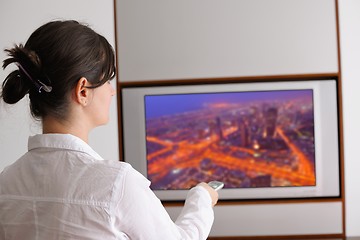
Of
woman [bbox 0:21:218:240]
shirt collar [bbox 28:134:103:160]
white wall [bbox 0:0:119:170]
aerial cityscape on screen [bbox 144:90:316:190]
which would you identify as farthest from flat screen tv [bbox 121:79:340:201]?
shirt collar [bbox 28:134:103:160]

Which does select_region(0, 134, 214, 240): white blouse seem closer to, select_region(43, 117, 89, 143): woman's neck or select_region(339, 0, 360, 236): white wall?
select_region(43, 117, 89, 143): woman's neck

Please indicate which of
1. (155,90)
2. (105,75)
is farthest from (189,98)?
(105,75)

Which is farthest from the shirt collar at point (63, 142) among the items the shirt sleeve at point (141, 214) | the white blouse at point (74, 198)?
the shirt sleeve at point (141, 214)

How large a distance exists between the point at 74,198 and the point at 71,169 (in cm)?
6

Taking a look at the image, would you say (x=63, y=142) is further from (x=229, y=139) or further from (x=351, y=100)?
(x=351, y=100)

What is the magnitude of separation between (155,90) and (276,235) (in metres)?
1.15

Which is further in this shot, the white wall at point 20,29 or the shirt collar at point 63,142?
the white wall at point 20,29

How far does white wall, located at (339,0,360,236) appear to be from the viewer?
345 cm

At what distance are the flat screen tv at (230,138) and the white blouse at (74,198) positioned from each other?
2373 mm

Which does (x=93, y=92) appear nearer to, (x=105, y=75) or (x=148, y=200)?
(x=105, y=75)

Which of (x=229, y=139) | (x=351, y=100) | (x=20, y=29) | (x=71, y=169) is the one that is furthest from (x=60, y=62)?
(x=351, y=100)

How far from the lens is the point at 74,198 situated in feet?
3.67

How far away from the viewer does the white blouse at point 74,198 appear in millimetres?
1109

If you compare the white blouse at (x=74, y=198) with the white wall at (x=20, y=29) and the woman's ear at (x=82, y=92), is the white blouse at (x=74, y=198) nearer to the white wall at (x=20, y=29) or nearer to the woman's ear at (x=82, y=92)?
the woman's ear at (x=82, y=92)
